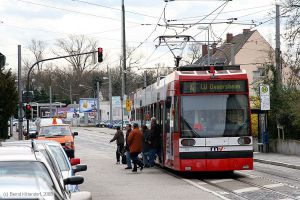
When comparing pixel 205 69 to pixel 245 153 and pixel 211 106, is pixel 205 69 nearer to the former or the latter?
pixel 211 106

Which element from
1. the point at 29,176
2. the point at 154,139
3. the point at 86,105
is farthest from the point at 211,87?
the point at 86,105

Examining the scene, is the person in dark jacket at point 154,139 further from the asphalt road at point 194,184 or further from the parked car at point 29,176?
the parked car at point 29,176

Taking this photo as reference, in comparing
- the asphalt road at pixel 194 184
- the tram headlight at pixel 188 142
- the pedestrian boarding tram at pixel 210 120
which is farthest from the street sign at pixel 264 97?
the tram headlight at pixel 188 142

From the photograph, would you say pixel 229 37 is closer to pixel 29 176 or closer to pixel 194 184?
pixel 194 184

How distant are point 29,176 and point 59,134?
84.0 ft

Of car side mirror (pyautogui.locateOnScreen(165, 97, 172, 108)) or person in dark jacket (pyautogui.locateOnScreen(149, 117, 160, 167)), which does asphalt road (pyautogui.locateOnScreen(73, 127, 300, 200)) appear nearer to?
person in dark jacket (pyautogui.locateOnScreen(149, 117, 160, 167))

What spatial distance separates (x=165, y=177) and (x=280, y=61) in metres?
14.3

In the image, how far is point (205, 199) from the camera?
→ 51.6ft

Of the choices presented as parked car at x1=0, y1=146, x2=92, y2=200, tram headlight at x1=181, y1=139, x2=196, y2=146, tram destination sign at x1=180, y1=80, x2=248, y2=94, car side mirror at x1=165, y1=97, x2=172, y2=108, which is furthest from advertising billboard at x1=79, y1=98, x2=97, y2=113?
parked car at x1=0, y1=146, x2=92, y2=200

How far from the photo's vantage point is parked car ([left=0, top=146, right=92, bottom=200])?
799 cm

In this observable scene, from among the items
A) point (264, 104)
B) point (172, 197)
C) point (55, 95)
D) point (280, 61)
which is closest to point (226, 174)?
point (172, 197)

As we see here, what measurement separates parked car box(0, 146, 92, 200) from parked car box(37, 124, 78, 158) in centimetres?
2335

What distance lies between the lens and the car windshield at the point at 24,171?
8.42m

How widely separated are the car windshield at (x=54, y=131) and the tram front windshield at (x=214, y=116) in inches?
550
